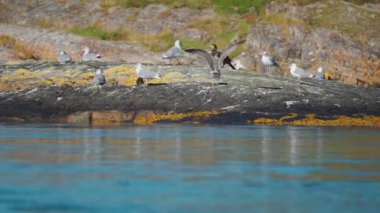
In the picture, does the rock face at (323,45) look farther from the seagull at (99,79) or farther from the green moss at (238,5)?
the seagull at (99,79)

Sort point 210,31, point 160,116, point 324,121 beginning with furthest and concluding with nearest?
point 210,31, point 160,116, point 324,121

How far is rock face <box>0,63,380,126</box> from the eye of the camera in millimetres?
22641

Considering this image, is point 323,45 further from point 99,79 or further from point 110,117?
point 110,117

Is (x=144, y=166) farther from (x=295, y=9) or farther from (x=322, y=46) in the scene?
(x=295, y=9)

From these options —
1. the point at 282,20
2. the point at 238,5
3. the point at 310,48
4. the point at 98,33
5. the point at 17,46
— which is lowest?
the point at 310,48

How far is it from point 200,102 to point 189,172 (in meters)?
12.1

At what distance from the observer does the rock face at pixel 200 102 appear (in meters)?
22.6

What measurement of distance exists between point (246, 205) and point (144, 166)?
3.39 metres

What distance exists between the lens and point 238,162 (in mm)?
12398

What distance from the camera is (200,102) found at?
2323 cm

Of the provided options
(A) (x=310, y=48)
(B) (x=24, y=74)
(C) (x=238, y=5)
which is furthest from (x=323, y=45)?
(B) (x=24, y=74)

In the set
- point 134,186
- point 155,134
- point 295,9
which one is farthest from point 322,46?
point 134,186

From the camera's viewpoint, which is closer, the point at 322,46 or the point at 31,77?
the point at 31,77

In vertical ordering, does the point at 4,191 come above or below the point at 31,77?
below
